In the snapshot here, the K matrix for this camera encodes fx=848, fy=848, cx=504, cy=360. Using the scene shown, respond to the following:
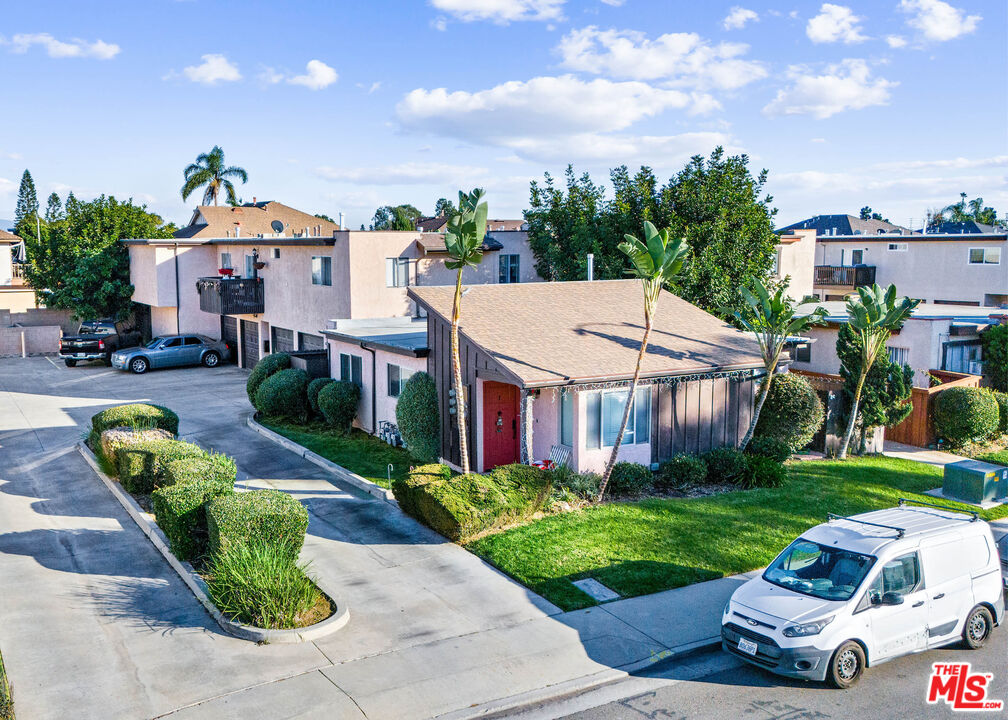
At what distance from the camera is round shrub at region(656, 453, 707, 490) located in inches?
701

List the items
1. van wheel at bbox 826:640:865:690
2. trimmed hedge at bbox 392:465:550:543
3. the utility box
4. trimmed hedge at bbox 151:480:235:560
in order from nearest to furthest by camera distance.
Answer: van wheel at bbox 826:640:865:690, trimmed hedge at bbox 151:480:235:560, trimmed hedge at bbox 392:465:550:543, the utility box

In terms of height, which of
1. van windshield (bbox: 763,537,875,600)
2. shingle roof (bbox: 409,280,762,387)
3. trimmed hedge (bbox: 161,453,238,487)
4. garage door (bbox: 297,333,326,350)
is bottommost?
van windshield (bbox: 763,537,875,600)

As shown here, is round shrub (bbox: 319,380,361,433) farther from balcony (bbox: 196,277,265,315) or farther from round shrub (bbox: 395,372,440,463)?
balcony (bbox: 196,277,265,315)

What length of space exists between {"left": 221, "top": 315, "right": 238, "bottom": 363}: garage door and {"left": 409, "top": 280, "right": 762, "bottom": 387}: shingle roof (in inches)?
768

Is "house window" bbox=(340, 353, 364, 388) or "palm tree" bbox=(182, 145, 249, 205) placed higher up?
"palm tree" bbox=(182, 145, 249, 205)

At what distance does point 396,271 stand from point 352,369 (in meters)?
6.50

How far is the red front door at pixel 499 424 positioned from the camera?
18406 millimetres

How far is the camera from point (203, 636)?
10969 millimetres

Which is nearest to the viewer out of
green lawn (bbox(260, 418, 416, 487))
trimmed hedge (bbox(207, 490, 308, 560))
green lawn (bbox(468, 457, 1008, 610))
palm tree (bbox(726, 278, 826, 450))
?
trimmed hedge (bbox(207, 490, 308, 560))

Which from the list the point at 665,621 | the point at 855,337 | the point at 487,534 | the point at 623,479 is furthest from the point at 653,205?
the point at 665,621

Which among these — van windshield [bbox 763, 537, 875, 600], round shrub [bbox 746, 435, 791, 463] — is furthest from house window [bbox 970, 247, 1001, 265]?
van windshield [bbox 763, 537, 875, 600]

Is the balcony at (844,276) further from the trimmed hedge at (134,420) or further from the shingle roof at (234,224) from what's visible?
the trimmed hedge at (134,420)

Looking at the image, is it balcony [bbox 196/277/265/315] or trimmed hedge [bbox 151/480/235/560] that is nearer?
trimmed hedge [bbox 151/480/235/560]

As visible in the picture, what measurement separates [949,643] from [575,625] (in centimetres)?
476
